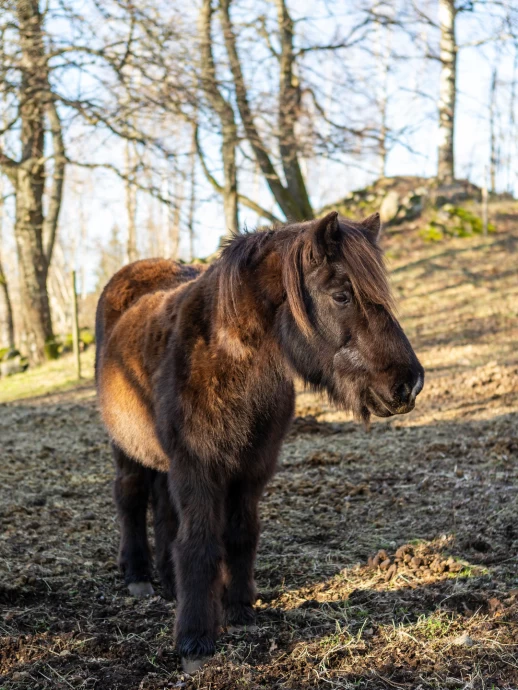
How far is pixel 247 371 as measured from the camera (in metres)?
3.42

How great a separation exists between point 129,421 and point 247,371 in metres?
1.26

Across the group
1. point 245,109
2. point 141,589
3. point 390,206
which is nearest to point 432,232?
point 390,206

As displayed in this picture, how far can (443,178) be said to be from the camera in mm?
21203

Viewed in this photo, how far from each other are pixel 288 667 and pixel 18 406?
35.7ft

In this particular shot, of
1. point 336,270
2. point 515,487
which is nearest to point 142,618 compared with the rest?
point 336,270

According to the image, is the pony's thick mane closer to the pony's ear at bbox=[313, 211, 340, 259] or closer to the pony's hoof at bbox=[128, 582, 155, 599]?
the pony's ear at bbox=[313, 211, 340, 259]

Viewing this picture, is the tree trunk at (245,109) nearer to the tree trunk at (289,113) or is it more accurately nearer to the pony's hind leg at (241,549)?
the tree trunk at (289,113)

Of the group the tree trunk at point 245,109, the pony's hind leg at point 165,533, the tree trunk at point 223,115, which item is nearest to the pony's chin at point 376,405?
the pony's hind leg at point 165,533

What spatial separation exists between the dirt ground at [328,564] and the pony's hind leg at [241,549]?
0.50 feet

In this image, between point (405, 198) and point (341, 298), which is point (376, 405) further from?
point (405, 198)

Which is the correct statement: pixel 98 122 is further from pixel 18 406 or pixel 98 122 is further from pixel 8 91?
pixel 18 406

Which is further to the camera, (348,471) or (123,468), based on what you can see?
(348,471)

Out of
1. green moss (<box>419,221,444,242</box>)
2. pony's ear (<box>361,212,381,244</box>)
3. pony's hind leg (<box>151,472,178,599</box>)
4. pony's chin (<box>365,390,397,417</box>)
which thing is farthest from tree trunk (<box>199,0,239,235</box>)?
pony's chin (<box>365,390,397,417</box>)

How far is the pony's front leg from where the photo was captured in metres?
3.32
